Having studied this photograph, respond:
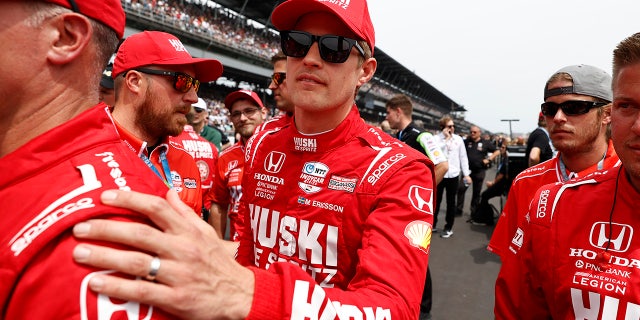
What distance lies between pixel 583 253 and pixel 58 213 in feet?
5.48

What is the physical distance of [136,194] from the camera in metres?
0.69

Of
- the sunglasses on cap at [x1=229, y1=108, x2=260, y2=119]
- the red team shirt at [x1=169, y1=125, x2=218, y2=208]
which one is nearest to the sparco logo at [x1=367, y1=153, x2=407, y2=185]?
the red team shirt at [x1=169, y1=125, x2=218, y2=208]

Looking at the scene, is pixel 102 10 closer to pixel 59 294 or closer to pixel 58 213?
pixel 58 213

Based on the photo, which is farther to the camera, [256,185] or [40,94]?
[256,185]

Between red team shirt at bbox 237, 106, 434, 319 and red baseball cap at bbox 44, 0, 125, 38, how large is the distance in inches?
29.0

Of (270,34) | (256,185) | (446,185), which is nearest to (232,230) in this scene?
(256,185)

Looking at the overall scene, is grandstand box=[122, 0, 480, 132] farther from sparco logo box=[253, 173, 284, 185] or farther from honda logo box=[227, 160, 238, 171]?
sparco logo box=[253, 173, 284, 185]

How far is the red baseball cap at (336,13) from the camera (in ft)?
4.75

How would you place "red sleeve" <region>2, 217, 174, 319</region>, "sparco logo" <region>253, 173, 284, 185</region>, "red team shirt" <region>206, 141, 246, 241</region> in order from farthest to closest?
"red team shirt" <region>206, 141, 246, 241</region>, "sparco logo" <region>253, 173, 284, 185</region>, "red sleeve" <region>2, 217, 174, 319</region>

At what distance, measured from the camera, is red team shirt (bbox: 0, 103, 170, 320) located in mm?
613

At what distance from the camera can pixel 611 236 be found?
1.38 metres

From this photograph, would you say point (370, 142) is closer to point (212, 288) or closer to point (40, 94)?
point (212, 288)

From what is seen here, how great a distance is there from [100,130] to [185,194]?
203 cm

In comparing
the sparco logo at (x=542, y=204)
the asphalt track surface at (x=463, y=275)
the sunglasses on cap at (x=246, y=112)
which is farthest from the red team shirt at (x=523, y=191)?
the sunglasses on cap at (x=246, y=112)
